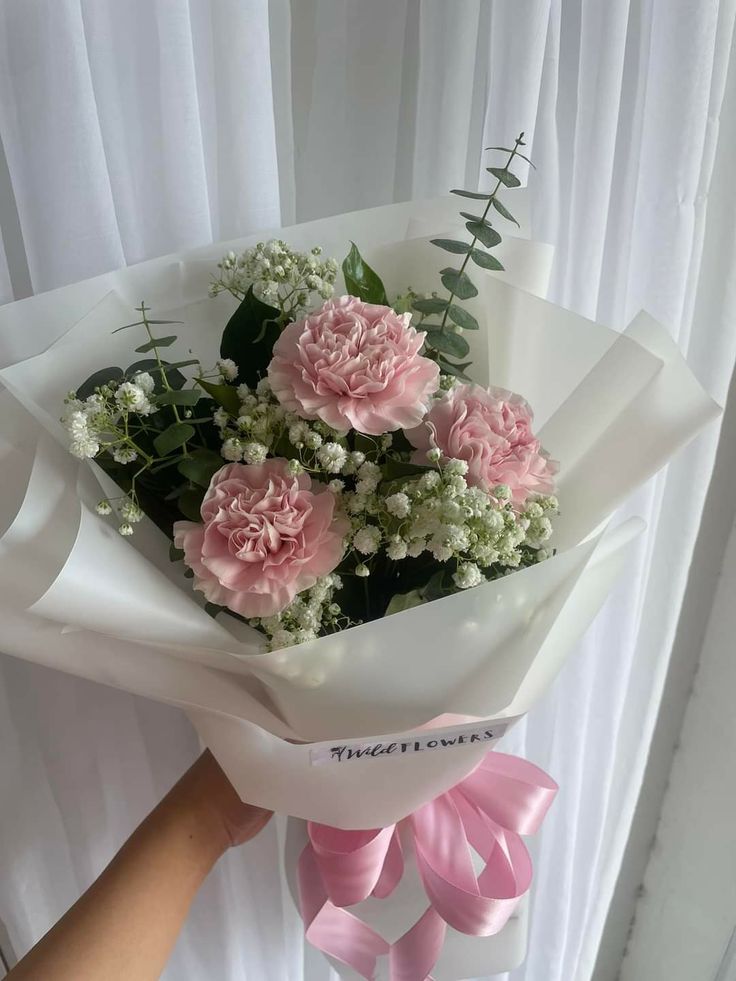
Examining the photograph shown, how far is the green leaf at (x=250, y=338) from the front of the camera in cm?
57

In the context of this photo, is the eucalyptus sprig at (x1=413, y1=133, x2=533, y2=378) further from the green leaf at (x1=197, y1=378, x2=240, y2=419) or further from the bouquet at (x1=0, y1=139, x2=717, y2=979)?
the green leaf at (x1=197, y1=378, x2=240, y2=419)

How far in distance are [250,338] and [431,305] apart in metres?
0.14

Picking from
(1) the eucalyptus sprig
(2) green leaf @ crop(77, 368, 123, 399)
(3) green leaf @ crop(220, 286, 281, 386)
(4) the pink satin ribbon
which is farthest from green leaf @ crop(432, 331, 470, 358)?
(4) the pink satin ribbon

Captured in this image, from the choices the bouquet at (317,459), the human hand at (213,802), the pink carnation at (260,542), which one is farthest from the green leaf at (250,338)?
the human hand at (213,802)

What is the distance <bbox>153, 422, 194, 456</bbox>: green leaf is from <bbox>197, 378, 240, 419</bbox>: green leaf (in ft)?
0.12

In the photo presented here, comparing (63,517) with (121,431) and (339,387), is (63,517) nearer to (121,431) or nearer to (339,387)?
(121,431)

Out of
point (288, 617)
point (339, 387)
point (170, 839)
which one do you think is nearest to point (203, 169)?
point (339, 387)

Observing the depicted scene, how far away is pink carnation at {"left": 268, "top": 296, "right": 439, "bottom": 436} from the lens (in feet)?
1.59

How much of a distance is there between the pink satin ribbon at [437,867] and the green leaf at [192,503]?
0.31 meters

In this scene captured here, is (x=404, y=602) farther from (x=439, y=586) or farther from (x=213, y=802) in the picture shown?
(x=213, y=802)

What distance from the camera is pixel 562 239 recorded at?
2.54ft

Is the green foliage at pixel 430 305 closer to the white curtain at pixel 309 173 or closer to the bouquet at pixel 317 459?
the bouquet at pixel 317 459

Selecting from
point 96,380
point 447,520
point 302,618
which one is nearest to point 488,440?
point 447,520

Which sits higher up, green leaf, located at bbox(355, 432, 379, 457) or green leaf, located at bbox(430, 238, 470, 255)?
green leaf, located at bbox(430, 238, 470, 255)
